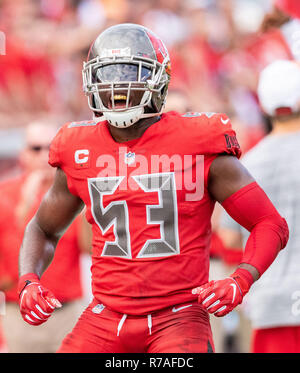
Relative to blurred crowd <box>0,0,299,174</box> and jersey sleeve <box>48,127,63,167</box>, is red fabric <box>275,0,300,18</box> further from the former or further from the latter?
jersey sleeve <box>48,127,63,167</box>

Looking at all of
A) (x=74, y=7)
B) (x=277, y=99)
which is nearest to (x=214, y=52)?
(x=74, y=7)

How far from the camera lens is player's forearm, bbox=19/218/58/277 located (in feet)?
10.2

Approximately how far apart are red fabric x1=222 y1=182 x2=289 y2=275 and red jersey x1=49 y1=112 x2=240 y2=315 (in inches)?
5.4

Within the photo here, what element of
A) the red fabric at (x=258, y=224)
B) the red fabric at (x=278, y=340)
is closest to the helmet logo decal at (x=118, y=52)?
the red fabric at (x=258, y=224)

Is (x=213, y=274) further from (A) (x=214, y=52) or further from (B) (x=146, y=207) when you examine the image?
(A) (x=214, y=52)

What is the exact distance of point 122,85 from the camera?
9.55ft

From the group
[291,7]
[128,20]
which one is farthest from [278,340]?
[128,20]

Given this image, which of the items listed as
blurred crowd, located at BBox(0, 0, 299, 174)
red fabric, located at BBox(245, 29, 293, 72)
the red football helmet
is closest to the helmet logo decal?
the red football helmet

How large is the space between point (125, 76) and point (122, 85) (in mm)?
44

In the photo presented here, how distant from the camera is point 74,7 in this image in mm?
8477

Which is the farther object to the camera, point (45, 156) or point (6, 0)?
point (6, 0)

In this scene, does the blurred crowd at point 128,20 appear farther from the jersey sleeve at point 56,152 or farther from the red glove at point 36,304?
the red glove at point 36,304

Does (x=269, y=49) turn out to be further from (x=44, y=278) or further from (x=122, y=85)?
(x=122, y=85)

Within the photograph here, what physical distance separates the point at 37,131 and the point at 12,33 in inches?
119
